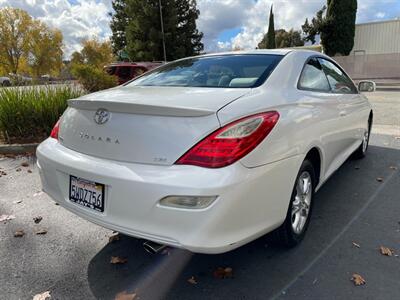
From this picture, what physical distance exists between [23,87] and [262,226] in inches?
230

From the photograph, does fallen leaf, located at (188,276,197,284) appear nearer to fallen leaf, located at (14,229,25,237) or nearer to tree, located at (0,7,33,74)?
fallen leaf, located at (14,229,25,237)

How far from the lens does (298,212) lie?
2.68 meters

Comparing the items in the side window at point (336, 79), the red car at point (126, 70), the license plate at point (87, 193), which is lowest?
the license plate at point (87, 193)

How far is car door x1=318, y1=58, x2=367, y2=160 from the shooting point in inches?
136

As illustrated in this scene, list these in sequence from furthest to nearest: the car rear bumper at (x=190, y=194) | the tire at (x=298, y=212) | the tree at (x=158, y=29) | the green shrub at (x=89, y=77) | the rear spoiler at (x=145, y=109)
Result: the tree at (x=158, y=29), the green shrub at (x=89, y=77), the tire at (x=298, y=212), the rear spoiler at (x=145, y=109), the car rear bumper at (x=190, y=194)

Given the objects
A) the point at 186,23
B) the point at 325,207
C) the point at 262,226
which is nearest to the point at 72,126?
the point at 262,226

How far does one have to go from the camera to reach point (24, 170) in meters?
4.80

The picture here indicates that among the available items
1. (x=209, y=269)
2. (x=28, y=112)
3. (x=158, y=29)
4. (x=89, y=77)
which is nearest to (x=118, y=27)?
(x=158, y=29)

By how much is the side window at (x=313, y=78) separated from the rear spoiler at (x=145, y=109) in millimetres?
1147

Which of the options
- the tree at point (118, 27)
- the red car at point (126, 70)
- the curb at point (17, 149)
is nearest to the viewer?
the curb at point (17, 149)

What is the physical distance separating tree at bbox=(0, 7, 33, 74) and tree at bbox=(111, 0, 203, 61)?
106ft

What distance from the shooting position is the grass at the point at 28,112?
5891 millimetres

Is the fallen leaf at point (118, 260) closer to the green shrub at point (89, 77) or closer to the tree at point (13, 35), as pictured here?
the green shrub at point (89, 77)

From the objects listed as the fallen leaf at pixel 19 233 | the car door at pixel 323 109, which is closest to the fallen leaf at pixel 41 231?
the fallen leaf at pixel 19 233
